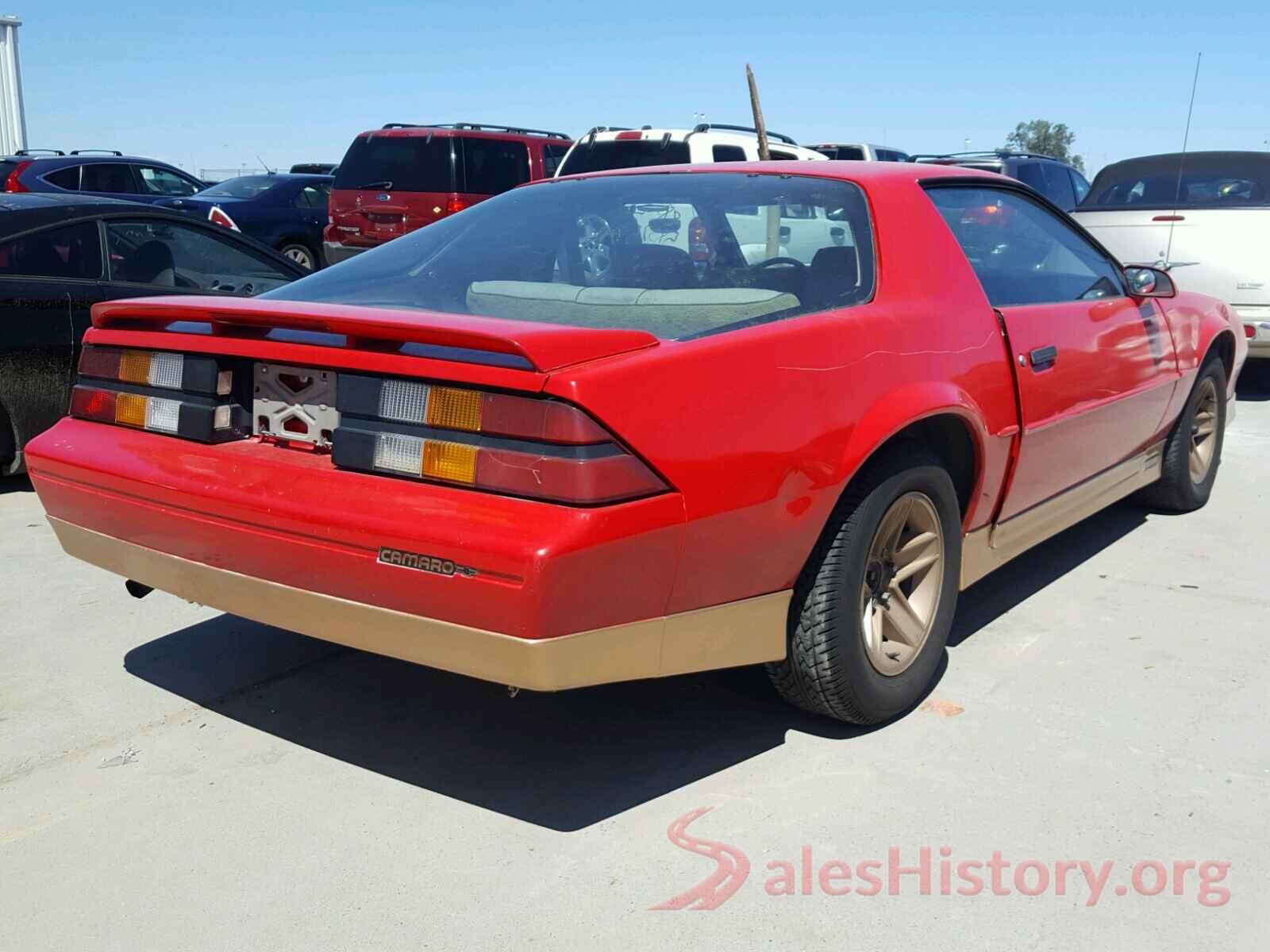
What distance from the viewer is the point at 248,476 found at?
2.89 m

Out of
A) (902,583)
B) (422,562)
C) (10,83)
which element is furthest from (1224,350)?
(10,83)

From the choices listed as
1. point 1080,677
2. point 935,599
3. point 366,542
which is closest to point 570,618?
point 366,542

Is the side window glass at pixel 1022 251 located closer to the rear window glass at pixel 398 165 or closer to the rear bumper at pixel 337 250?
the rear window glass at pixel 398 165

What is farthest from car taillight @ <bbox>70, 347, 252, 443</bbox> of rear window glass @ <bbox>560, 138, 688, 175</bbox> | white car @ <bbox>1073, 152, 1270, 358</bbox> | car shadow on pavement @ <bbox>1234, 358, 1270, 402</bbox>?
car shadow on pavement @ <bbox>1234, 358, 1270, 402</bbox>

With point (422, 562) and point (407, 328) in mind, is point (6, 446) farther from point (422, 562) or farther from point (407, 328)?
point (422, 562)

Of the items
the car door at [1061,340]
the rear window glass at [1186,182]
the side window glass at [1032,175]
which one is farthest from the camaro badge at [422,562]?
the side window glass at [1032,175]

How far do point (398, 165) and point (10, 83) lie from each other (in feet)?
72.2

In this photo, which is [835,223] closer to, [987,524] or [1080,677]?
[987,524]

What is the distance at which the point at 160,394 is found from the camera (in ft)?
10.3

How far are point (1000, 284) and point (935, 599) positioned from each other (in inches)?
39.9

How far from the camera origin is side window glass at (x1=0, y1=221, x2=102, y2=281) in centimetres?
566

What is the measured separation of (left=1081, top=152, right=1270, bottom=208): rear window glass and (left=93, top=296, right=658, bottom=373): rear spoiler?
699 centimetres

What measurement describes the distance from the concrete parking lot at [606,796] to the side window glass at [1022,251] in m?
1.08

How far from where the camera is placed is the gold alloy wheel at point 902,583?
331 centimetres
